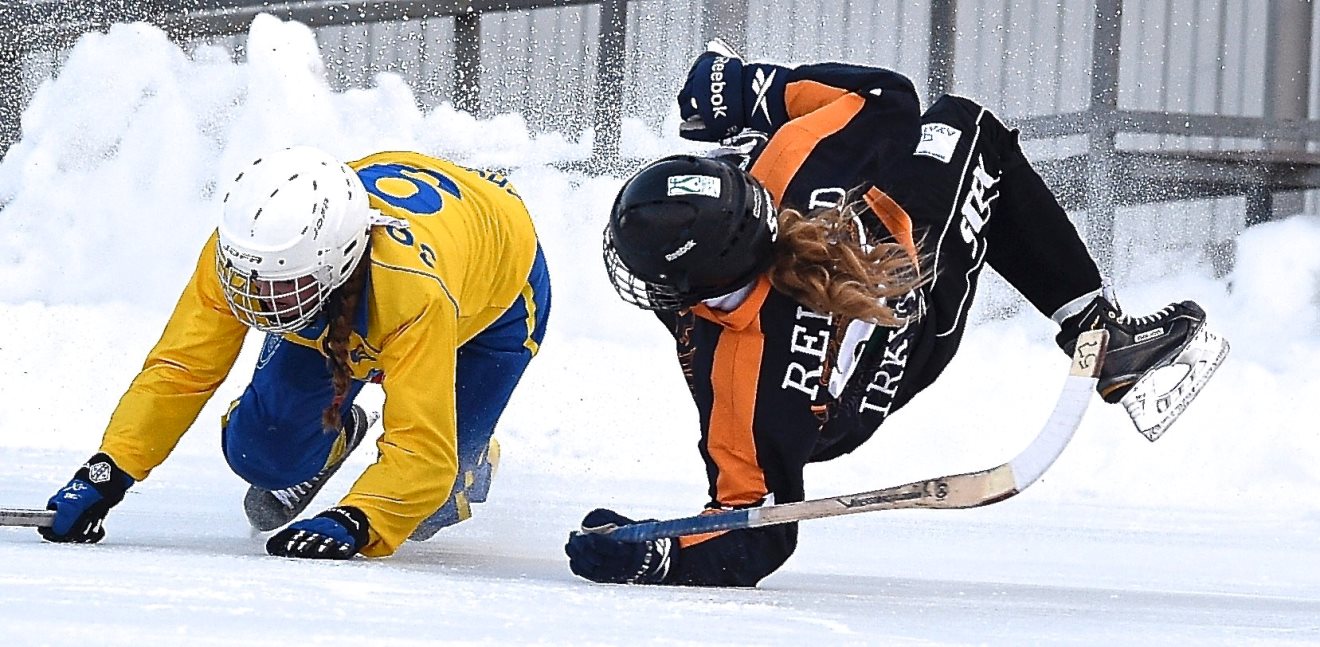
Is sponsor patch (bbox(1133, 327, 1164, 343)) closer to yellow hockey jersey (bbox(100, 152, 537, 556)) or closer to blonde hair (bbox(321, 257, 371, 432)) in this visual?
yellow hockey jersey (bbox(100, 152, 537, 556))

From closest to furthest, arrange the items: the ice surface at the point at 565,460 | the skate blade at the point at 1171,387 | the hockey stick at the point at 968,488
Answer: the ice surface at the point at 565,460, the hockey stick at the point at 968,488, the skate blade at the point at 1171,387

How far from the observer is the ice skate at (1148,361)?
9.48 ft

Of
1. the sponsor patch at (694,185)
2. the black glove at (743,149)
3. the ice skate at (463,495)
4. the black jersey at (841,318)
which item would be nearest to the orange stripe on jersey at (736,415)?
the black jersey at (841,318)

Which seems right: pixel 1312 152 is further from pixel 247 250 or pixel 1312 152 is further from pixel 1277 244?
pixel 247 250

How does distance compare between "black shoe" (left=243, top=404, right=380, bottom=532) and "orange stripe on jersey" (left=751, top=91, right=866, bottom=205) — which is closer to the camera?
"orange stripe on jersey" (left=751, top=91, right=866, bottom=205)

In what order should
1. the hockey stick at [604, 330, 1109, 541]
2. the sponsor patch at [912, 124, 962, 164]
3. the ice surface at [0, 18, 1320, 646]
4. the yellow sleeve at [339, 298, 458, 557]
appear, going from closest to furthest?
the ice surface at [0, 18, 1320, 646]
the hockey stick at [604, 330, 1109, 541]
the yellow sleeve at [339, 298, 458, 557]
the sponsor patch at [912, 124, 962, 164]

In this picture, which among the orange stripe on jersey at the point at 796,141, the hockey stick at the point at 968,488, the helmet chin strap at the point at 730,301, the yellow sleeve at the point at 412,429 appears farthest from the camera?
the orange stripe on jersey at the point at 796,141

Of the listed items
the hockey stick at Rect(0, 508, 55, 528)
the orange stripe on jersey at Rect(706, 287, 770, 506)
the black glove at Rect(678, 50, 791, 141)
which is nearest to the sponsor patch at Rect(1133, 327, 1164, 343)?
the black glove at Rect(678, 50, 791, 141)

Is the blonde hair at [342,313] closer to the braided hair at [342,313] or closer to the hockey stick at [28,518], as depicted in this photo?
the braided hair at [342,313]

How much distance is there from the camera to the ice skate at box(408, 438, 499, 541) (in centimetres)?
297

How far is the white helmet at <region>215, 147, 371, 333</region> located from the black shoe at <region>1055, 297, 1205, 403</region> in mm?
1317

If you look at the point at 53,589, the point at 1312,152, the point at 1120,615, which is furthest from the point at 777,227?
the point at 1312,152

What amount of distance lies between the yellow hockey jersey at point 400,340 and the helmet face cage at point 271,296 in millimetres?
104

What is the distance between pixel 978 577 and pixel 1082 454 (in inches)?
91.4
